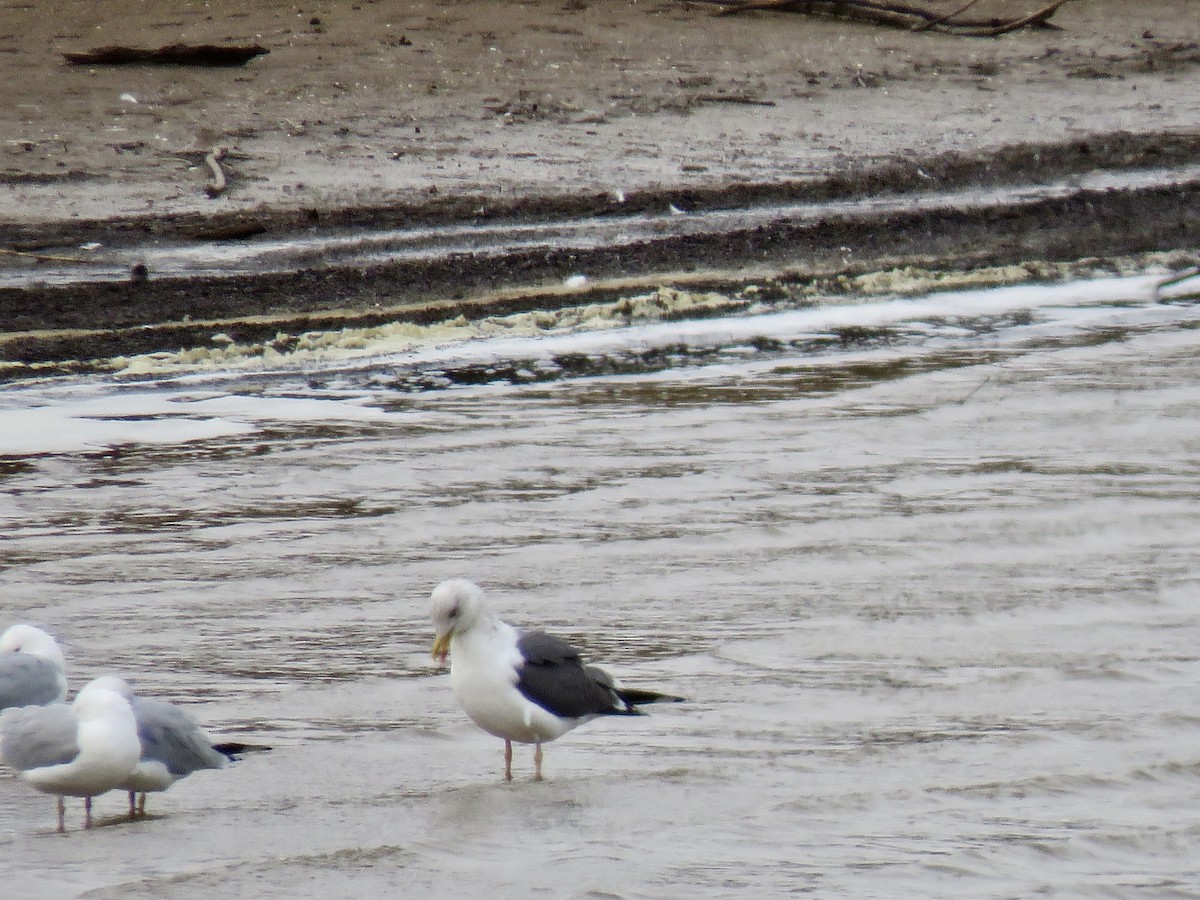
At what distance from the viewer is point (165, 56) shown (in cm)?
1650

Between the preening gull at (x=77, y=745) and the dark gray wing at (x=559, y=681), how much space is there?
38.8 inches

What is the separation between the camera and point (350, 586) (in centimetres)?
714

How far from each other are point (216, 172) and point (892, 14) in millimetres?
7863

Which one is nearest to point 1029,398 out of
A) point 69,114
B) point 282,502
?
point 282,502

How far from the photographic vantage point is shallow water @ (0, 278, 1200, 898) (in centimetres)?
486

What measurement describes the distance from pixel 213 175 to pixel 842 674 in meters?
9.23

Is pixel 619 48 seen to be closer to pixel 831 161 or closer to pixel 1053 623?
pixel 831 161

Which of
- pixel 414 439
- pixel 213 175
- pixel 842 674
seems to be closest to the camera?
pixel 842 674

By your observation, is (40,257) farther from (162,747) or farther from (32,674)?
(162,747)

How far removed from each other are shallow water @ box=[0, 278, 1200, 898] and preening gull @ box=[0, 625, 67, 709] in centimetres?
23

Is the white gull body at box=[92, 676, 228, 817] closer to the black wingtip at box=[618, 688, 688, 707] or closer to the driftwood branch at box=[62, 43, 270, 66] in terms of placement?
the black wingtip at box=[618, 688, 688, 707]

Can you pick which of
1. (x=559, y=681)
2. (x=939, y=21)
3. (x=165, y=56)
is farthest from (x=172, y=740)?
(x=939, y=21)

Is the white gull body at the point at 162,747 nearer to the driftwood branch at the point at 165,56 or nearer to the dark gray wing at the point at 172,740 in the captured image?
the dark gray wing at the point at 172,740

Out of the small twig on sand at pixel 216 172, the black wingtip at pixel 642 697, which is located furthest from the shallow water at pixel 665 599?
the small twig on sand at pixel 216 172
